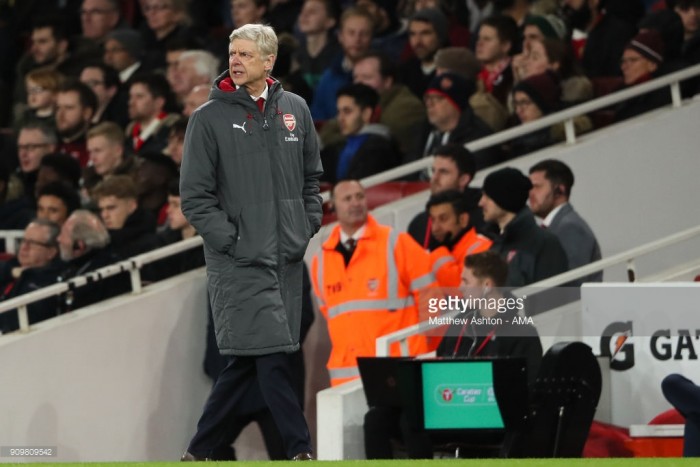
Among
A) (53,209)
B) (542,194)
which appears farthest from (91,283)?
(542,194)

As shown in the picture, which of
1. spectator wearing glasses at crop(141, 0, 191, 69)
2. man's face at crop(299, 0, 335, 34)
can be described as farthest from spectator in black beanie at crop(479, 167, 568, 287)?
spectator wearing glasses at crop(141, 0, 191, 69)

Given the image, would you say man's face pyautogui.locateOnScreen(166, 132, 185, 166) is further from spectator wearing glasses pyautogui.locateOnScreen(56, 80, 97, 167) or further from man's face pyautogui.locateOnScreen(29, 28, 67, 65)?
man's face pyautogui.locateOnScreen(29, 28, 67, 65)

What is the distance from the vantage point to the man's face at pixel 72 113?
13188 millimetres

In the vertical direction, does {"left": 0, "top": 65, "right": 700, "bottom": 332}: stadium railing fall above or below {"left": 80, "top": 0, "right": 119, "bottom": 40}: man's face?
below

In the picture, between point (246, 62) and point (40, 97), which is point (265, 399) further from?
point (40, 97)

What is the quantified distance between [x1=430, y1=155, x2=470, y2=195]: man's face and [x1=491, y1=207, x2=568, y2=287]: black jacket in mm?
858

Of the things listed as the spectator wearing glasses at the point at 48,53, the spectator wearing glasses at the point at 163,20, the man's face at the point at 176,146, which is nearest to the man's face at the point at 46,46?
the spectator wearing glasses at the point at 48,53

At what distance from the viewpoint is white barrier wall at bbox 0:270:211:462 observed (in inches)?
388

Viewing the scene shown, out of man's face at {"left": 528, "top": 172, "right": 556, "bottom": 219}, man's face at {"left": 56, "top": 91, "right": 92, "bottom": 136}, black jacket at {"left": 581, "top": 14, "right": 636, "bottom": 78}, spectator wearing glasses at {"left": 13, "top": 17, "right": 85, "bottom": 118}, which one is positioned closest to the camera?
man's face at {"left": 528, "top": 172, "right": 556, "bottom": 219}

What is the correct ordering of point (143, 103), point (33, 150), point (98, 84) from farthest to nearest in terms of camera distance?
point (98, 84), point (33, 150), point (143, 103)

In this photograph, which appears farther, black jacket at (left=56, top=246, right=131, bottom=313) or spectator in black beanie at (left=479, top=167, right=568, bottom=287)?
black jacket at (left=56, top=246, right=131, bottom=313)

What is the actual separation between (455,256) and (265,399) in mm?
3094

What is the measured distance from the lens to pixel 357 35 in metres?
13.1

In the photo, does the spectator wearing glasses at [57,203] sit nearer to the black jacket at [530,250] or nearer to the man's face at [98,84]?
the man's face at [98,84]
